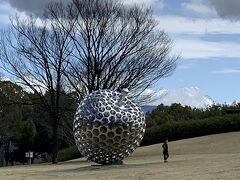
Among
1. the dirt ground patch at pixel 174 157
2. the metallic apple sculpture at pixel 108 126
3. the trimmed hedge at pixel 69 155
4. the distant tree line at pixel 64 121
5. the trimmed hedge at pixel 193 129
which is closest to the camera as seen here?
the metallic apple sculpture at pixel 108 126

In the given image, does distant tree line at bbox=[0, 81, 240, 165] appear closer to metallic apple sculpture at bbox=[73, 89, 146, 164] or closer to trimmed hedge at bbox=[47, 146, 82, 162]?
trimmed hedge at bbox=[47, 146, 82, 162]

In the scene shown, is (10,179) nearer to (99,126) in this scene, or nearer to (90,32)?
(99,126)

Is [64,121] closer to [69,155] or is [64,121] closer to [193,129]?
[69,155]

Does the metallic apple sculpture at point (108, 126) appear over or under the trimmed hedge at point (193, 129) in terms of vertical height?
under

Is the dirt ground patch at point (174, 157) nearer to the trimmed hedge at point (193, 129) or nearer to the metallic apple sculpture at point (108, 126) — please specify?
the metallic apple sculpture at point (108, 126)

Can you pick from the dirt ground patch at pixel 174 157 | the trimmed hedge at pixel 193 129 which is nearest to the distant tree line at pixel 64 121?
the trimmed hedge at pixel 193 129

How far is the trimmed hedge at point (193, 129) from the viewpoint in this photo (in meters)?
44.7

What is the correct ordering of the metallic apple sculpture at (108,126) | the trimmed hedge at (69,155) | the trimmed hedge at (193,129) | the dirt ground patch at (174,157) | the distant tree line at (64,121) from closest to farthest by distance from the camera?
the metallic apple sculpture at (108,126)
the dirt ground patch at (174,157)
the trimmed hedge at (69,155)
the distant tree line at (64,121)
the trimmed hedge at (193,129)

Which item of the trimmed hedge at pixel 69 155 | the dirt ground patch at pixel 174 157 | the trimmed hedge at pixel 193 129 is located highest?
the trimmed hedge at pixel 193 129

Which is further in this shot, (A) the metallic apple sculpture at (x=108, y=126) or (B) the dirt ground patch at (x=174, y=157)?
(B) the dirt ground patch at (x=174, y=157)

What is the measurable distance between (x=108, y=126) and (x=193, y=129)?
2485cm

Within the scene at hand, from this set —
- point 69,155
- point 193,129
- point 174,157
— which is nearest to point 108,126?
point 174,157

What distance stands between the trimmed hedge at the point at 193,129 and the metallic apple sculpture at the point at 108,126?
22.5 meters

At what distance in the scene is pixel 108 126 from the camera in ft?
69.6
